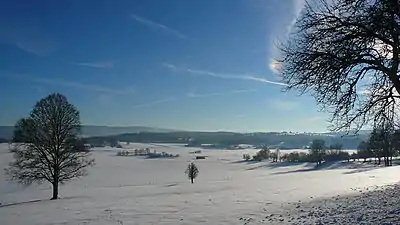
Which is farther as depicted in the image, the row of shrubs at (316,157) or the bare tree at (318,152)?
the row of shrubs at (316,157)

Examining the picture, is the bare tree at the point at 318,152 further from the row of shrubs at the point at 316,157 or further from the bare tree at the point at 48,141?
the bare tree at the point at 48,141

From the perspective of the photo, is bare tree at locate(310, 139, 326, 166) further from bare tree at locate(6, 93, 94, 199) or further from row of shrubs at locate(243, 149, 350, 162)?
bare tree at locate(6, 93, 94, 199)

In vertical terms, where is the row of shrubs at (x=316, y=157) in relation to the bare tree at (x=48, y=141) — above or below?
below

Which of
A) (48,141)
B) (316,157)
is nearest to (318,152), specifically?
(316,157)

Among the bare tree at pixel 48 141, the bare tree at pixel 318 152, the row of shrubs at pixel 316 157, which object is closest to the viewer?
the bare tree at pixel 48 141

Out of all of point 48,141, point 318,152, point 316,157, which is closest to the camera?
point 48,141

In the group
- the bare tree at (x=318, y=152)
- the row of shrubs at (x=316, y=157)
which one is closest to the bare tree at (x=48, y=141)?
the bare tree at (x=318, y=152)

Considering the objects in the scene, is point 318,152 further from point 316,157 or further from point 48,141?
point 48,141

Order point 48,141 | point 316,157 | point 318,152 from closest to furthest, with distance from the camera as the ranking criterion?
point 48,141
point 318,152
point 316,157

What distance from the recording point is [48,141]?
27.4 m

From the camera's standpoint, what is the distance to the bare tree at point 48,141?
87.9ft

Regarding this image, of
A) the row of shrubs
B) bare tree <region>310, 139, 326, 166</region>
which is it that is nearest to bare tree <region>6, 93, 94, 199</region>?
bare tree <region>310, 139, 326, 166</region>

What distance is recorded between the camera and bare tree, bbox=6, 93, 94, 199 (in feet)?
87.9

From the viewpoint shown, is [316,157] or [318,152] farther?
[316,157]
